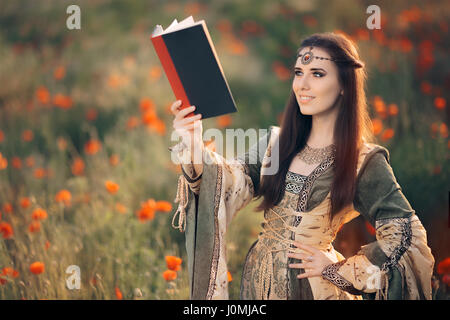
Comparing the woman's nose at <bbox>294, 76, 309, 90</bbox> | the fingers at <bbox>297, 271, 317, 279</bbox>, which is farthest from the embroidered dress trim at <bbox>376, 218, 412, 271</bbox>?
the woman's nose at <bbox>294, 76, 309, 90</bbox>

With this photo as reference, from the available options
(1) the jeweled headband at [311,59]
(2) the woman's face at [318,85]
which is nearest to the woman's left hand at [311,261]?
(2) the woman's face at [318,85]

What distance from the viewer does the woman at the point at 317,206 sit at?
202cm

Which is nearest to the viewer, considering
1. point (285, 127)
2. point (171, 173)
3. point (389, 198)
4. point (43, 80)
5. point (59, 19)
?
point (389, 198)

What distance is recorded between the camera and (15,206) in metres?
3.88

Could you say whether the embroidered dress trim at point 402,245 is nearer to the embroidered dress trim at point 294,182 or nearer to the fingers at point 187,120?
the embroidered dress trim at point 294,182

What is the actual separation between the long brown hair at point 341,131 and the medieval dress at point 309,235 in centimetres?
5

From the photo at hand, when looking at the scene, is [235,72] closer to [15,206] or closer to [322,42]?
[15,206]

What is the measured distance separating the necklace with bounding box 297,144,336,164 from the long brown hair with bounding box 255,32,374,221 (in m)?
0.04

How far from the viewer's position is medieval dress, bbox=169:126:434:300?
200cm

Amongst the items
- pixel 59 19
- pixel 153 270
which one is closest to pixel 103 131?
pixel 153 270

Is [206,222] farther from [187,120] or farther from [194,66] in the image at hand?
[194,66]

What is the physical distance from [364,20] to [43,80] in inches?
190

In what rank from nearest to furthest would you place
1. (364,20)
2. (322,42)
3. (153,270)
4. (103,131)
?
(322,42) → (153,270) → (103,131) → (364,20)

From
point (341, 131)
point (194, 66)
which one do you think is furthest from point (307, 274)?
point (194, 66)
